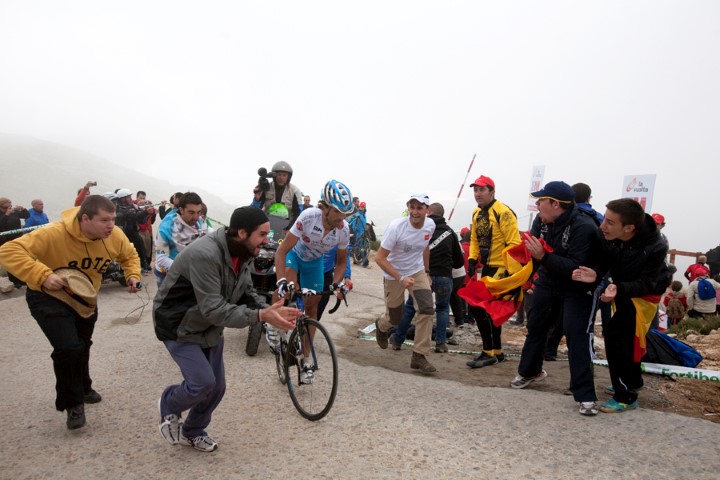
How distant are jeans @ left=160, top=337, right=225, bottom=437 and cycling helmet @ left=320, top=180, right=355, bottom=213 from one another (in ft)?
5.72

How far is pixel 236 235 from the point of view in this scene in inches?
122

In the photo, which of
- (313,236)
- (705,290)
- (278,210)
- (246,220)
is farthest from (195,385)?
(705,290)

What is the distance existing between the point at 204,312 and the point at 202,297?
10 cm

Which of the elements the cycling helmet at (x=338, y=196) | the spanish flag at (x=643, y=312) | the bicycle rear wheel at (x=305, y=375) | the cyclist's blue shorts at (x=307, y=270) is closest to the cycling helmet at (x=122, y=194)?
the cyclist's blue shorts at (x=307, y=270)

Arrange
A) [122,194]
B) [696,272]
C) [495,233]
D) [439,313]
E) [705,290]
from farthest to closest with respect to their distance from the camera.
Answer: [696,272] → [122,194] → [705,290] → [439,313] → [495,233]

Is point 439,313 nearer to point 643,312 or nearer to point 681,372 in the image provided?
point 681,372

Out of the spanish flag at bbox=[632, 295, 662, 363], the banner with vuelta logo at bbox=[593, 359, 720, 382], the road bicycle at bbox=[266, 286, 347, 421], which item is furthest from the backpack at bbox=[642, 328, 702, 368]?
the road bicycle at bbox=[266, 286, 347, 421]

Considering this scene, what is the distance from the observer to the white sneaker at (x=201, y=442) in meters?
3.40

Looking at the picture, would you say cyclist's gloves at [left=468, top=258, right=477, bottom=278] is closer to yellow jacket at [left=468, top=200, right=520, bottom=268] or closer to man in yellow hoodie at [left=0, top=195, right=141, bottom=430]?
yellow jacket at [left=468, top=200, right=520, bottom=268]

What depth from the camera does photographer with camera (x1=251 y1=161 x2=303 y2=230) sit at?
7.71 metres

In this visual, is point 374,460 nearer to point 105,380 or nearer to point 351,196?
point 351,196

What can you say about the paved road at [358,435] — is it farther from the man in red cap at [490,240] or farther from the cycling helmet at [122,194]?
the cycling helmet at [122,194]

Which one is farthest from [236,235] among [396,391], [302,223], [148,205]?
[148,205]

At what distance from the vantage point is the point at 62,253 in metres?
3.78
